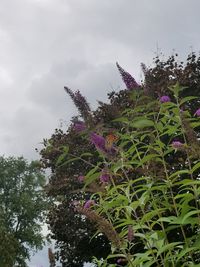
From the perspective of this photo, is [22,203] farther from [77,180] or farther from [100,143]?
[100,143]

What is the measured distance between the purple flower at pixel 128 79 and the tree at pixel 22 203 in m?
39.9

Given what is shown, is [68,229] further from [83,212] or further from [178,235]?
[83,212]

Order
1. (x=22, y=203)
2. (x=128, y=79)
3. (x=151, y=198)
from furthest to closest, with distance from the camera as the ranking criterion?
(x=22, y=203) < (x=128, y=79) < (x=151, y=198)

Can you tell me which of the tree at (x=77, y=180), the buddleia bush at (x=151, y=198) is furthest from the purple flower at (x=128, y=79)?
the tree at (x=77, y=180)

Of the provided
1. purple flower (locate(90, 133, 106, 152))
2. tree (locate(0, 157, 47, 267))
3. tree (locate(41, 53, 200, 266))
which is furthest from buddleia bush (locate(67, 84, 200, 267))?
tree (locate(0, 157, 47, 267))

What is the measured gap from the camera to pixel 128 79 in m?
3.97

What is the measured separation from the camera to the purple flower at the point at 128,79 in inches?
155

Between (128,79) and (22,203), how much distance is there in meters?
45.5

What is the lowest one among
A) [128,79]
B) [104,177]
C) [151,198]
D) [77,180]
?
[151,198]

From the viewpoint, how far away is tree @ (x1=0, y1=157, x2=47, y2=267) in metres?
46.7

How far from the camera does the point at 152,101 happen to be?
392 centimetres

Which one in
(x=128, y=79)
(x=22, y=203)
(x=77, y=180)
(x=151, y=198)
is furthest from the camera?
(x=22, y=203)

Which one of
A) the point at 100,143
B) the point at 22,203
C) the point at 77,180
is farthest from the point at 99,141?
the point at 22,203

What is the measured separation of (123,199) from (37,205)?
4617cm
